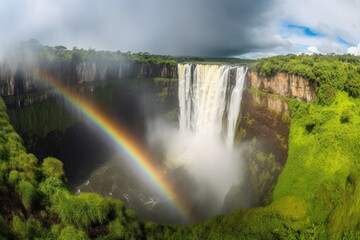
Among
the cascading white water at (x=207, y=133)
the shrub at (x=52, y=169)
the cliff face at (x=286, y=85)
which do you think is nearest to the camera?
the shrub at (x=52, y=169)

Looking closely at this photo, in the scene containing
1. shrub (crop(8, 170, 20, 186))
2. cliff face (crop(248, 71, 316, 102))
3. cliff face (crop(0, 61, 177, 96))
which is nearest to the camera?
shrub (crop(8, 170, 20, 186))

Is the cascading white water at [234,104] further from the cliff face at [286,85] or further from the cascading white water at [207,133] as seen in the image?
the cliff face at [286,85]

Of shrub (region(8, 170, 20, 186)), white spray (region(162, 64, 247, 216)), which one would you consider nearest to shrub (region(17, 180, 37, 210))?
shrub (region(8, 170, 20, 186))

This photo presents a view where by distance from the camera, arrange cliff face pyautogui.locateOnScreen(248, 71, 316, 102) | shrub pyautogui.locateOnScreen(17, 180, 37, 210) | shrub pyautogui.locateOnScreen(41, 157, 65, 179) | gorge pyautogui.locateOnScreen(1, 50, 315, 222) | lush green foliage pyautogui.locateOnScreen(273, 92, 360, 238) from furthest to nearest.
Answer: gorge pyautogui.locateOnScreen(1, 50, 315, 222) → cliff face pyautogui.locateOnScreen(248, 71, 316, 102) → lush green foliage pyautogui.locateOnScreen(273, 92, 360, 238) → shrub pyautogui.locateOnScreen(41, 157, 65, 179) → shrub pyautogui.locateOnScreen(17, 180, 37, 210)

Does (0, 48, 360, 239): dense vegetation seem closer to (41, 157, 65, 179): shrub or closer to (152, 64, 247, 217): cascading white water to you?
(41, 157, 65, 179): shrub

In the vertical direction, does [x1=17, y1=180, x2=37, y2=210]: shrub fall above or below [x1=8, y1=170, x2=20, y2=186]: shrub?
below

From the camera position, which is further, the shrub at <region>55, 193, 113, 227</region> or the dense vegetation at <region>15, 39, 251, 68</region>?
the dense vegetation at <region>15, 39, 251, 68</region>

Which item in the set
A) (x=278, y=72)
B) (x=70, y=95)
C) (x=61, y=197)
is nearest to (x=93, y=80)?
(x=70, y=95)

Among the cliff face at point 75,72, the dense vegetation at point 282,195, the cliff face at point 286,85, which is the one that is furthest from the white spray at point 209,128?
the dense vegetation at point 282,195
